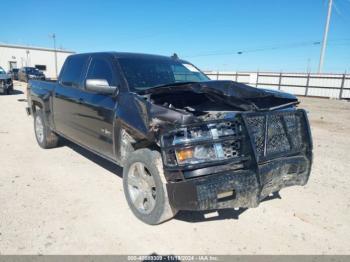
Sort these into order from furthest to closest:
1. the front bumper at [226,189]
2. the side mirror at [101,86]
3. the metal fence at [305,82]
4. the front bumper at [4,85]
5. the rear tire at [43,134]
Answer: the metal fence at [305,82], the front bumper at [4,85], the rear tire at [43,134], the side mirror at [101,86], the front bumper at [226,189]

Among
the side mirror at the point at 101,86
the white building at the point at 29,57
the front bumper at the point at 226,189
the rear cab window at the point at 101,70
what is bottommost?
the front bumper at the point at 226,189

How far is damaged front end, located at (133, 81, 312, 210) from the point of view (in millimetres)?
2645

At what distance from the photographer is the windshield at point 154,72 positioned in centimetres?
380

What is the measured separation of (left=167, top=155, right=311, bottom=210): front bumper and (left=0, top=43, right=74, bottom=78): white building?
59715 millimetres

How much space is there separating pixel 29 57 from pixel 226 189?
62539mm

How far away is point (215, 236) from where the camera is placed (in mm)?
3000

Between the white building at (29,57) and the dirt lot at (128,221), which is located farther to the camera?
the white building at (29,57)

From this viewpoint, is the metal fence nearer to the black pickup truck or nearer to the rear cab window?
the black pickup truck

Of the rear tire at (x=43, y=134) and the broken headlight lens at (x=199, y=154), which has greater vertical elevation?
the broken headlight lens at (x=199, y=154)

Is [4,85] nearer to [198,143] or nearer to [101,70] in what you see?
[101,70]

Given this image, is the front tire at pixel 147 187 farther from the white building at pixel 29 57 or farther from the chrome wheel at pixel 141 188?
the white building at pixel 29 57

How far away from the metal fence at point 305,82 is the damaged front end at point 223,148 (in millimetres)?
23051

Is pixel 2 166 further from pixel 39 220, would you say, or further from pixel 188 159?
pixel 188 159

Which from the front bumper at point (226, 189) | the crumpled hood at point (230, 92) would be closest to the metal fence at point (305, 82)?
the crumpled hood at point (230, 92)
